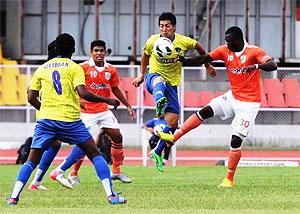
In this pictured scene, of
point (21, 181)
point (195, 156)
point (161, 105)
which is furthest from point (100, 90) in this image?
point (195, 156)

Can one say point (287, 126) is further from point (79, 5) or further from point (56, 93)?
point (56, 93)

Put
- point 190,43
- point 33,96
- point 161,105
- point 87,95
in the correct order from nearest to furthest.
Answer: point 87,95
point 33,96
point 161,105
point 190,43

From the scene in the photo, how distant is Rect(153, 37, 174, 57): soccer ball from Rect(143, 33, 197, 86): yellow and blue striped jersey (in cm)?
14

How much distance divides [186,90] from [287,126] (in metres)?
2.73

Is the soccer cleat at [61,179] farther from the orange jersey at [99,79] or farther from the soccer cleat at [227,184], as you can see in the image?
the soccer cleat at [227,184]

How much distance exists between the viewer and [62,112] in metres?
14.9

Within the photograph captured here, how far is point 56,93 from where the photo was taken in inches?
587

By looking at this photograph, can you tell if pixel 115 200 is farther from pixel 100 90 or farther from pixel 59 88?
pixel 100 90

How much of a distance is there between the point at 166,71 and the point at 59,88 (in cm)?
418

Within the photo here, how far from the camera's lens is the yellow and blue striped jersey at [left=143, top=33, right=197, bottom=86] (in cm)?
1862

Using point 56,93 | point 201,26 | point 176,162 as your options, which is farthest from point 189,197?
point 201,26

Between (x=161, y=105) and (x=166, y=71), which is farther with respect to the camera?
(x=166, y=71)

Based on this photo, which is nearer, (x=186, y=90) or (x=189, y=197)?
(x=189, y=197)

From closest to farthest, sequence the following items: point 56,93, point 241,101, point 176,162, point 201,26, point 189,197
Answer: point 56,93 → point 189,197 → point 241,101 → point 176,162 → point 201,26
